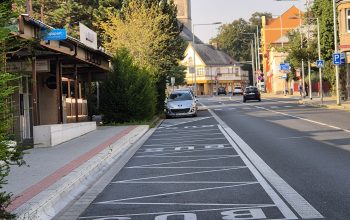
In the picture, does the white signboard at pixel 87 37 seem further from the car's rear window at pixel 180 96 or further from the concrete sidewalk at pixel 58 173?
the car's rear window at pixel 180 96

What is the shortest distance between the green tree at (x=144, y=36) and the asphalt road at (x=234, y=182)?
20.1 m

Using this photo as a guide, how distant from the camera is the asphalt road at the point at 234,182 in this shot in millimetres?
8156

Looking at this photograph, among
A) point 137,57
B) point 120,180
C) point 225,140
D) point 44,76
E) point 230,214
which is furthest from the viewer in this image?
point 137,57

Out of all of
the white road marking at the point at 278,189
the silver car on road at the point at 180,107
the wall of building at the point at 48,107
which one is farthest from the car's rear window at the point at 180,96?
the white road marking at the point at 278,189

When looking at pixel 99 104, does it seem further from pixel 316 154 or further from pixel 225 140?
pixel 316 154

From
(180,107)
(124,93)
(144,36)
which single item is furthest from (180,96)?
(124,93)

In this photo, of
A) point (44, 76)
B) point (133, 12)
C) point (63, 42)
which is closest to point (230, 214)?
point (63, 42)

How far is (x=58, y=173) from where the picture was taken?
11953mm

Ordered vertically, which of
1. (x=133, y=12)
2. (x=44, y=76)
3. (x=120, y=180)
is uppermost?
(x=133, y=12)

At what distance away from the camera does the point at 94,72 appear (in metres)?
35.2

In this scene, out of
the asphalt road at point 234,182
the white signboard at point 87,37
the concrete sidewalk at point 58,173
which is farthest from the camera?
the white signboard at point 87,37

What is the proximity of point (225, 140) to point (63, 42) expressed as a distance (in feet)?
21.1

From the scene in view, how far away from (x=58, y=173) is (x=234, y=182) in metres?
3.54

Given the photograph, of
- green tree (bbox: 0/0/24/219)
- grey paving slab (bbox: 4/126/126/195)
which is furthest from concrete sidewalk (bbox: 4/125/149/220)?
green tree (bbox: 0/0/24/219)
